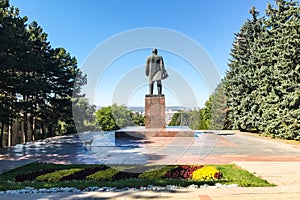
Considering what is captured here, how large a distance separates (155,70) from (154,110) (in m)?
2.11

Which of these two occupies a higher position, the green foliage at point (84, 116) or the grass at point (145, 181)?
the green foliage at point (84, 116)

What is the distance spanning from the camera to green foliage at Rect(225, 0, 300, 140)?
1124 cm

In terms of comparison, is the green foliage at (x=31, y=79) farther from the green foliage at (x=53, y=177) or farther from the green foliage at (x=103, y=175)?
the green foliage at (x=103, y=175)

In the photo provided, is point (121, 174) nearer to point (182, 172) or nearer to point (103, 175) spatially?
point (103, 175)

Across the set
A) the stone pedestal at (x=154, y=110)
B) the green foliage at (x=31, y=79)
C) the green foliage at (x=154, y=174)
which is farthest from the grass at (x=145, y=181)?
the stone pedestal at (x=154, y=110)

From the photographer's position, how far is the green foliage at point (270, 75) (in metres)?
11.2

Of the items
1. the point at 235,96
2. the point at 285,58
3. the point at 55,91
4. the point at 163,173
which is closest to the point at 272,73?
the point at 285,58

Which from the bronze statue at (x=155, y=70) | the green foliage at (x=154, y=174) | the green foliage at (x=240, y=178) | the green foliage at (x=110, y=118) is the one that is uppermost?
the bronze statue at (x=155, y=70)

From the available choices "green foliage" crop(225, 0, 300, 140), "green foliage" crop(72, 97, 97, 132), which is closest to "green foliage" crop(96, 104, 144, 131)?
"green foliage" crop(72, 97, 97, 132)

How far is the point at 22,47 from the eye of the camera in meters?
10.1

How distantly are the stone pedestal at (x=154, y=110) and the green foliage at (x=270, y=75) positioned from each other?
6085 millimetres

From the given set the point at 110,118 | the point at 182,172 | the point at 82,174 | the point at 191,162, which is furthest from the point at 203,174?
the point at 110,118

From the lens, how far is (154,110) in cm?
1177

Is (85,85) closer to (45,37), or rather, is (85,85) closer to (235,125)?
(45,37)
